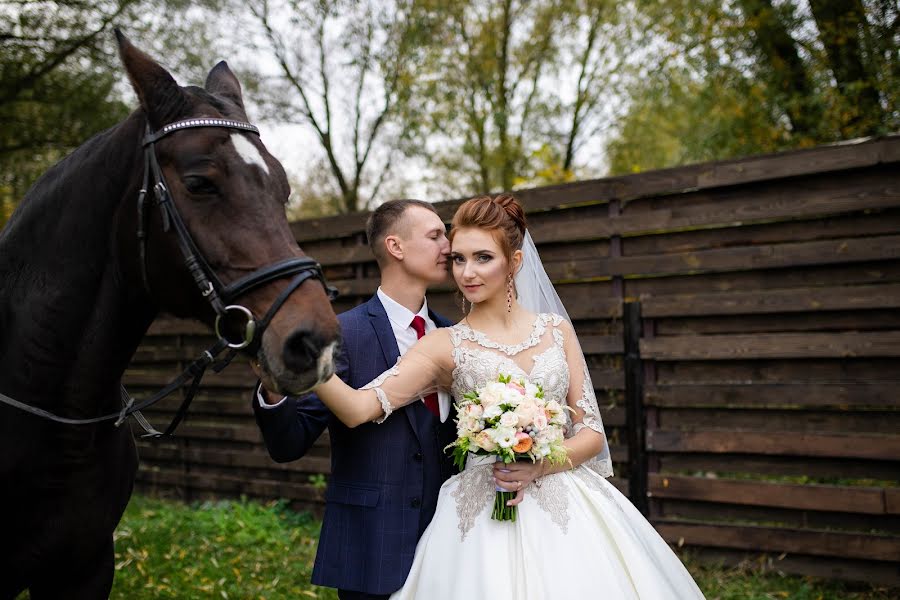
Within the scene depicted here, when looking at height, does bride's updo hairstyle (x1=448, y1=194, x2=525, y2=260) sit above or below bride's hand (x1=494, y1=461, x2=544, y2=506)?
above

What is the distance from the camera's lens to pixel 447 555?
2.43m

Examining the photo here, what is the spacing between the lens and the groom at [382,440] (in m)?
2.52

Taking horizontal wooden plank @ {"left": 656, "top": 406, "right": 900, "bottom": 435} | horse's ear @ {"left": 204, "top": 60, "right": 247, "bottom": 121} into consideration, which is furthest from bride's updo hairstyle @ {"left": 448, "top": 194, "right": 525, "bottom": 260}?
horizontal wooden plank @ {"left": 656, "top": 406, "right": 900, "bottom": 435}

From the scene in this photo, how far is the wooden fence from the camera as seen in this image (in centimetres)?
417

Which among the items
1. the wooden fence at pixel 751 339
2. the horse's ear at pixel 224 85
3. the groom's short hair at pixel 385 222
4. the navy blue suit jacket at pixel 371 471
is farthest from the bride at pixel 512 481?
the wooden fence at pixel 751 339

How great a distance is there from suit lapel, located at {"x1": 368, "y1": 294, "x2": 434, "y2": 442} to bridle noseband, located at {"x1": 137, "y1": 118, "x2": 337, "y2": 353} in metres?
0.76

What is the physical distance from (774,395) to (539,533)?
104 inches

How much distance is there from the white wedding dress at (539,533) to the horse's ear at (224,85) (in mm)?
1143

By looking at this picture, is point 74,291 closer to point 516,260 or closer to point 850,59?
point 516,260

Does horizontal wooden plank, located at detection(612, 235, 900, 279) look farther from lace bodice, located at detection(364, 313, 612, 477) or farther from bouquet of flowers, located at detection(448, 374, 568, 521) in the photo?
bouquet of flowers, located at detection(448, 374, 568, 521)

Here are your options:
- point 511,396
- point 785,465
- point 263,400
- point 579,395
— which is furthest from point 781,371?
point 263,400

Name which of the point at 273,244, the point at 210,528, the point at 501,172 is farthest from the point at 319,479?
the point at 501,172

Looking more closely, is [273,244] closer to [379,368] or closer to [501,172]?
[379,368]

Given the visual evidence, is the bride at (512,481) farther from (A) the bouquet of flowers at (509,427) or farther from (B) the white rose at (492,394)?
(B) the white rose at (492,394)
